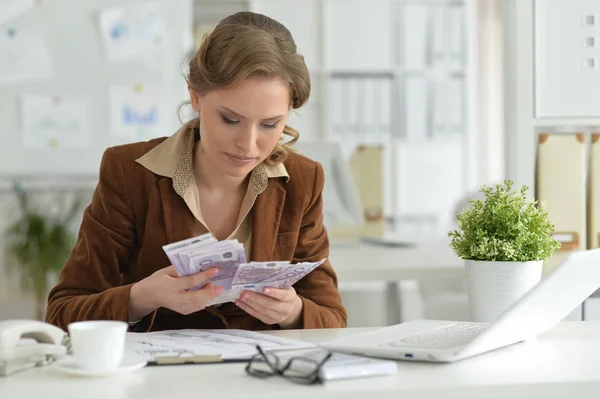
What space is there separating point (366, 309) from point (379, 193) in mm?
681

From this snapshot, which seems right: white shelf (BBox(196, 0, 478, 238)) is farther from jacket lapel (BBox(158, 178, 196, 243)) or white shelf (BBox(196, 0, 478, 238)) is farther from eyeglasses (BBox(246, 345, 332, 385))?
eyeglasses (BBox(246, 345, 332, 385))

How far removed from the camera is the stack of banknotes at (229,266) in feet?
3.83

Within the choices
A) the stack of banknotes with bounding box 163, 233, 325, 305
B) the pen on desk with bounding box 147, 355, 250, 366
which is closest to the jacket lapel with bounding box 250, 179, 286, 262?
the stack of banknotes with bounding box 163, 233, 325, 305

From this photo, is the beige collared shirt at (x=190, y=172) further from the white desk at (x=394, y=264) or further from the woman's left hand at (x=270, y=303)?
the white desk at (x=394, y=264)

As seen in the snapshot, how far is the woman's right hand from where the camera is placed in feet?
4.19

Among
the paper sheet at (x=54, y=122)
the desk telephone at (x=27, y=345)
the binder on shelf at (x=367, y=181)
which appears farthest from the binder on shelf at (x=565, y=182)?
the paper sheet at (x=54, y=122)

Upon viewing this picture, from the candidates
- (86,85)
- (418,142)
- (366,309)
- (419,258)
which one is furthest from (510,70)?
(418,142)

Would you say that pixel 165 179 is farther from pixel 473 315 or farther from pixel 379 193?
pixel 379 193

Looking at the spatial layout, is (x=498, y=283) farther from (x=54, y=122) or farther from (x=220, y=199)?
(x=54, y=122)

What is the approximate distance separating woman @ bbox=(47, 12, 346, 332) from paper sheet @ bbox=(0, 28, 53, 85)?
8.07ft

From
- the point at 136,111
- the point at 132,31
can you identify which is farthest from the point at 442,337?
the point at 132,31

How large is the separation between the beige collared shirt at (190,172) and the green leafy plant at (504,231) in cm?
38

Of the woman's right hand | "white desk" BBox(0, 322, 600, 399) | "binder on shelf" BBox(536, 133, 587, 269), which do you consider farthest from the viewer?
"binder on shelf" BBox(536, 133, 587, 269)

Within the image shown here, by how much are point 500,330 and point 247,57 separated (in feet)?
2.09
